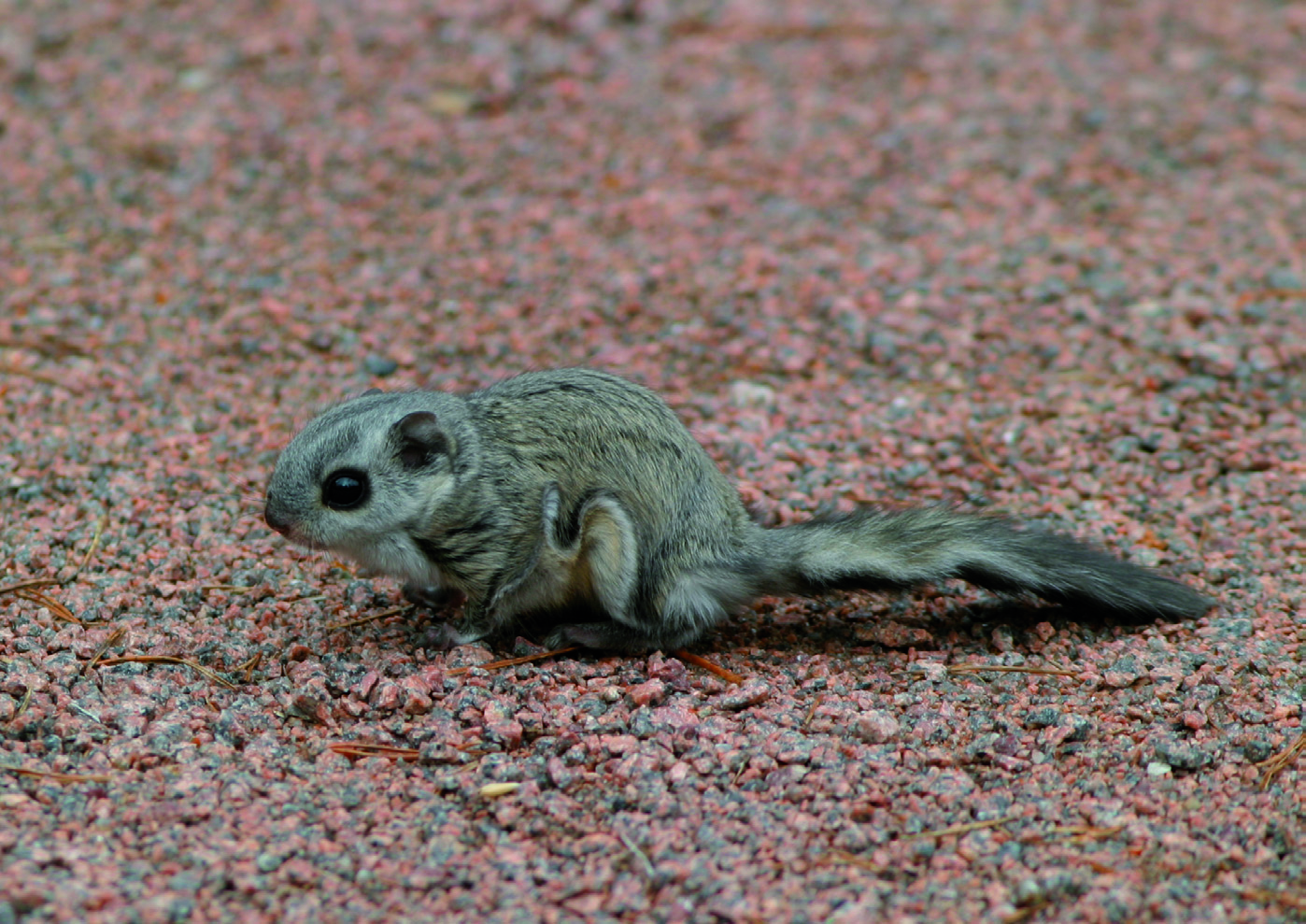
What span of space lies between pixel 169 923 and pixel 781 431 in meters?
3.36

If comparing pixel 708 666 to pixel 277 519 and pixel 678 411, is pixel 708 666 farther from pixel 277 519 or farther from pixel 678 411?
pixel 678 411

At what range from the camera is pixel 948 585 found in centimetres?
487

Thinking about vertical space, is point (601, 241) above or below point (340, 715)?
above

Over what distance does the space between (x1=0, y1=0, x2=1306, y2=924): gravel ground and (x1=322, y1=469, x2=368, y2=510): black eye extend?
48cm

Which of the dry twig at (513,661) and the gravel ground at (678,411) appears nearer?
the gravel ground at (678,411)

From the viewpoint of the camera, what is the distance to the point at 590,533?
436 cm

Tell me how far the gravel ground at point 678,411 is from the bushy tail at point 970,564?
164 millimetres

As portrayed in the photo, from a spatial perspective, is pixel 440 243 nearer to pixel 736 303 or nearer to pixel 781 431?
pixel 736 303

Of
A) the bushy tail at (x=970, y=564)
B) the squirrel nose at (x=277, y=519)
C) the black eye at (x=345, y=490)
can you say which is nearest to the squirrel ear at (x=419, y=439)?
the black eye at (x=345, y=490)

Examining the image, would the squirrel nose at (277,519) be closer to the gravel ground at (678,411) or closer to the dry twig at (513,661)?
the gravel ground at (678,411)

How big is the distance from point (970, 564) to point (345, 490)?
6.59ft

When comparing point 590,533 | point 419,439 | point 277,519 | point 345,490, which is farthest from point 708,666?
point 277,519

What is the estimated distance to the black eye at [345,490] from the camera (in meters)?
4.30

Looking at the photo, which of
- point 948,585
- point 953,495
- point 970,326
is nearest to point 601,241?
point 970,326
